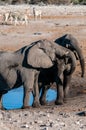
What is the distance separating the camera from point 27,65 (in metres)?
13.6

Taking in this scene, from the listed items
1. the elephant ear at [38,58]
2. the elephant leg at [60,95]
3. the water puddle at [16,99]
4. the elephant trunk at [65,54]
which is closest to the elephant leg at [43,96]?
the water puddle at [16,99]

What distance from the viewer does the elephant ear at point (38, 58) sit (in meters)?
13.5

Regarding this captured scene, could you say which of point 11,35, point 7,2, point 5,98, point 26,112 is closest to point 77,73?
point 5,98

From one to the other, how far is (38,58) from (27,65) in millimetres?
302

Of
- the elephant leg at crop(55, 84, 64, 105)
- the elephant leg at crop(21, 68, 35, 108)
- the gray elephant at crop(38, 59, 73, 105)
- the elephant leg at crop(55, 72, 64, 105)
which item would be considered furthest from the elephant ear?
the elephant leg at crop(55, 84, 64, 105)

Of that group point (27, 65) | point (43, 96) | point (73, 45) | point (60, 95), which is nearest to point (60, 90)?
point (60, 95)

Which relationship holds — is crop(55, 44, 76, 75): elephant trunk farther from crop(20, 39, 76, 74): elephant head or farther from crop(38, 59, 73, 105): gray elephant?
crop(38, 59, 73, 105): gray elephant

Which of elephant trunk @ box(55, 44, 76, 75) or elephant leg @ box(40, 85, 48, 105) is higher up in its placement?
elephant trunk @ box(55, 44, 76, 75)

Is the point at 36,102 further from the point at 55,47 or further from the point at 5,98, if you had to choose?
the point at 5,98

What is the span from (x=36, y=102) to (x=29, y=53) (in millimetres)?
1151

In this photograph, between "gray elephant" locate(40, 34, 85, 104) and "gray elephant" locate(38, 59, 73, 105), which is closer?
"gray elephant" locate(38, 59, 73, 105)

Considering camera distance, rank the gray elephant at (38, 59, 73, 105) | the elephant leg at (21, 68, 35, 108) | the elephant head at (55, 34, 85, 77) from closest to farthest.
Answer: the elephant leg at (21, 68, 35, 108), the gray elephant at (38, 59, 73, 105), the elephant head at (55, 34, 85, 77)

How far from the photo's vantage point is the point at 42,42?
45.2ft

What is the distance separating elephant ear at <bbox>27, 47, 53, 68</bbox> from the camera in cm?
1352
